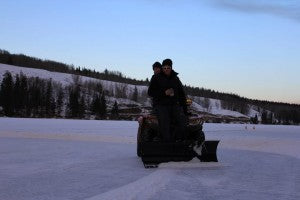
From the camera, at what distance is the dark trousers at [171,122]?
30.1ft

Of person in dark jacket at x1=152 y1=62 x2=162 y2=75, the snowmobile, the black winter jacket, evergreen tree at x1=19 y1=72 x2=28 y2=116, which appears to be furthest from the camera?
evergreen tree at x1=19 y1=72 x2=28 y2=116

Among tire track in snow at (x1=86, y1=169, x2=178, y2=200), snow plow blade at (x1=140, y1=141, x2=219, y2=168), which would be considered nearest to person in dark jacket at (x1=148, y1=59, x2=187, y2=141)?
snow plow blade at (x1=140, y1=141, x2=219, y2=168)

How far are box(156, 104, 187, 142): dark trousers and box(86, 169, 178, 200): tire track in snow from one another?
5.48ft

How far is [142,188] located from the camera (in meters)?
6.08

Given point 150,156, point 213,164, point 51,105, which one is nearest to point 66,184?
point 150,156

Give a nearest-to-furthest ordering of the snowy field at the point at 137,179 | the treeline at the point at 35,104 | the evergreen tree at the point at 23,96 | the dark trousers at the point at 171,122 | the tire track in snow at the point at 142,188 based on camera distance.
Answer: the tire track in snow at the point at 142,188
the snowy field at the point at 137,179
the dark trousers at the point at 171,122
the treeline at the point at 35,104
the evergreen tree at the point at 23,96

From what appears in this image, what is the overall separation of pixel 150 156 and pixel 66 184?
264cm

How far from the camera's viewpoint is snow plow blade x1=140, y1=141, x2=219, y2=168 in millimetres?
8703

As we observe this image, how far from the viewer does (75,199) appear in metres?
5.25

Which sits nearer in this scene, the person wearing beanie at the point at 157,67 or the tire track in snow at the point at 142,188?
the tire track in snow at the point at 142,188

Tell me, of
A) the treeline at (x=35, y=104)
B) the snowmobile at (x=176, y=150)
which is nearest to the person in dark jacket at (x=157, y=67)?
the snowmobile at (x=176, y=150)

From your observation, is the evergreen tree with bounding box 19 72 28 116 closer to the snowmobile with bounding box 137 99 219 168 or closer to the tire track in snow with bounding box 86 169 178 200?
the snowmobile with bounding box 137 99 219 168

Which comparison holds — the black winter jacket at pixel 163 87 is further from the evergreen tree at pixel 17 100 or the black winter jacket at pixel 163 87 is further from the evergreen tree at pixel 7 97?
the evergreen tree at pixel 17 100

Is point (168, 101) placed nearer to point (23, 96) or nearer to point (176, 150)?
point (176, 150)
